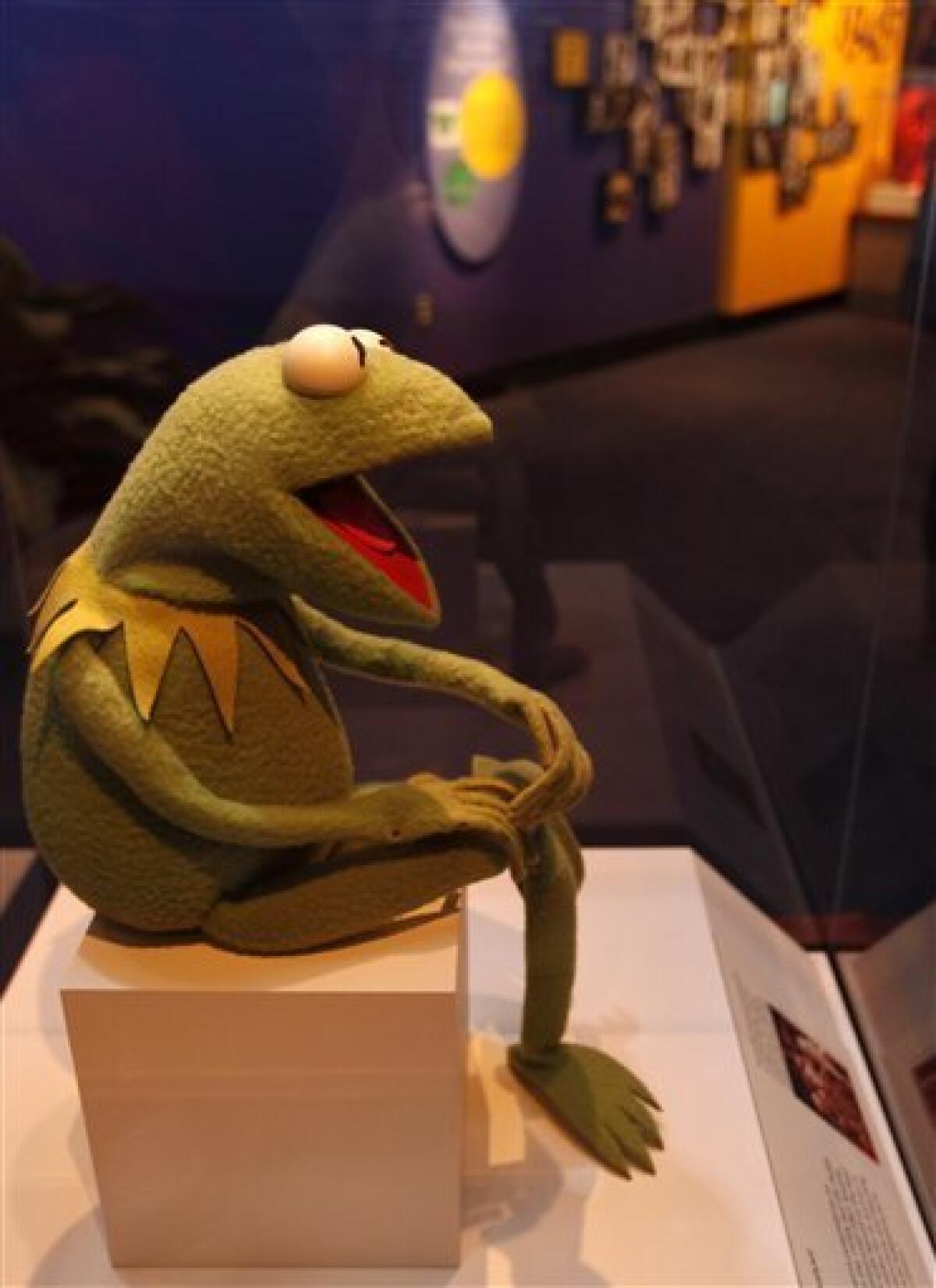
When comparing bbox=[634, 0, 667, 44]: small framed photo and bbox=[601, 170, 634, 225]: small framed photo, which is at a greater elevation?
bbox=[634, 0, 667, 44]: small framed photo

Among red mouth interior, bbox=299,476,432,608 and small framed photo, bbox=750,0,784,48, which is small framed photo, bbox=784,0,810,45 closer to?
small framed photo, bbox=750,0,784,48

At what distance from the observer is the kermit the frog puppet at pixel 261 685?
100cm

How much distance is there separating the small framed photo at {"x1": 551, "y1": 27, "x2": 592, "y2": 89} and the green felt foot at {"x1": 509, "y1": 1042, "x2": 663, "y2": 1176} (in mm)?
1079

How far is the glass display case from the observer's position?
57.3 inches

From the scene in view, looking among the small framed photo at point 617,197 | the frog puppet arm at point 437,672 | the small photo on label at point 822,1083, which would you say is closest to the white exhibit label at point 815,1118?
the small photo on label at point 822,1083

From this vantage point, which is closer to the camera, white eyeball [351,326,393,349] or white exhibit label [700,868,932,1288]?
white eyeball [351,326,393,349]

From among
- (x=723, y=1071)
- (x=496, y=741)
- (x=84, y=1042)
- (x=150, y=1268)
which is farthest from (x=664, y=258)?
(x=150, y=1268)

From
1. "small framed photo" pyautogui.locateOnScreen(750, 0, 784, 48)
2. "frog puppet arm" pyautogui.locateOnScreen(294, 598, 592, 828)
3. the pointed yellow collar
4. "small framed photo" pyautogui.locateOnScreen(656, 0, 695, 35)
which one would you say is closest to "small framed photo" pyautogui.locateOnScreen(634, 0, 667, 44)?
"small framed photo" pyautogui.locateOnScreen(656, 0, 695, 35)

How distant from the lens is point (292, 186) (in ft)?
4.88

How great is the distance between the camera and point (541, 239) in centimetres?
158

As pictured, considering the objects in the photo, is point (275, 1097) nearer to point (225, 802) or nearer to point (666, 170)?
point (225, 802)

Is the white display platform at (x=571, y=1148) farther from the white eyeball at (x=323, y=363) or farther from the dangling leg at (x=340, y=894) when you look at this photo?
the white eyeball at (x=323, y=363)

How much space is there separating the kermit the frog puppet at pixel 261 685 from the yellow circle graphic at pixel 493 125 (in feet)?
1.89

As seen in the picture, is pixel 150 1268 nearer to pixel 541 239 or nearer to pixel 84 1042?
pixel 84 1042
